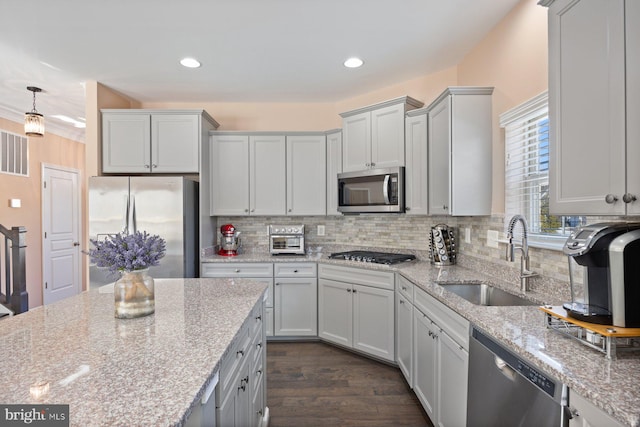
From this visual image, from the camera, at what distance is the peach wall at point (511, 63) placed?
6.50 feet

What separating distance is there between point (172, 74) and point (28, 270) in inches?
139

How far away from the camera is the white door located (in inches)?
195

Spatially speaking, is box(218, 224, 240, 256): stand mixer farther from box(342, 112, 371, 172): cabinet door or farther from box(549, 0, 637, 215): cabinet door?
box(549, 0, 637, 215): cabinet door

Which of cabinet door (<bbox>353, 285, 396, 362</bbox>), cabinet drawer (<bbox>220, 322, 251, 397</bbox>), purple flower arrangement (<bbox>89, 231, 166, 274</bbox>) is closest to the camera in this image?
cabinet drawer (<bbox>220, 322, 251, 397</bbox>)

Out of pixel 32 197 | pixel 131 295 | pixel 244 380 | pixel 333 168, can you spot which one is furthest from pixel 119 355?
pixel 32 197

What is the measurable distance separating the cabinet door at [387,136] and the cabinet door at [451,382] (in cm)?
171

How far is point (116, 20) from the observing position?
7.75ft

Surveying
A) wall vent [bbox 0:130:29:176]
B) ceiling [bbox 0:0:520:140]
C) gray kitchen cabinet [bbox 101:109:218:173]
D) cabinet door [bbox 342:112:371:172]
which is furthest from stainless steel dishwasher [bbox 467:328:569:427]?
wall vent [bbox 0:130:29:176]

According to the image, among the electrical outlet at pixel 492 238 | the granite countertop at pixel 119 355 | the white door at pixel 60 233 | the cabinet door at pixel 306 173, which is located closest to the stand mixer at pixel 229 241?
the cabinet door at pixel 306 173

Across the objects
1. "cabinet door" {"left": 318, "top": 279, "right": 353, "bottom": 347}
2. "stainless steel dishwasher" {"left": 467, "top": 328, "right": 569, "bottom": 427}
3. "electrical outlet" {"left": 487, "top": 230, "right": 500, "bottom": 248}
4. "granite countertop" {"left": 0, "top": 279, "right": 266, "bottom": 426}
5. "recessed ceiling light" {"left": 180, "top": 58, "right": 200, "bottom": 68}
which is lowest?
"cabinet door" {"left": 318, "top": 279, "right": 353, "bottom": 347}

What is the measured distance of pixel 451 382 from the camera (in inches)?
71.9

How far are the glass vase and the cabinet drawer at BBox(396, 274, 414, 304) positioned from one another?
1.77m

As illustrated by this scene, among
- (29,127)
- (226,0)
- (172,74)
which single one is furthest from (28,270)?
(226,0)

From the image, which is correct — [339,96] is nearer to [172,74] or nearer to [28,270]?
[172,74]
